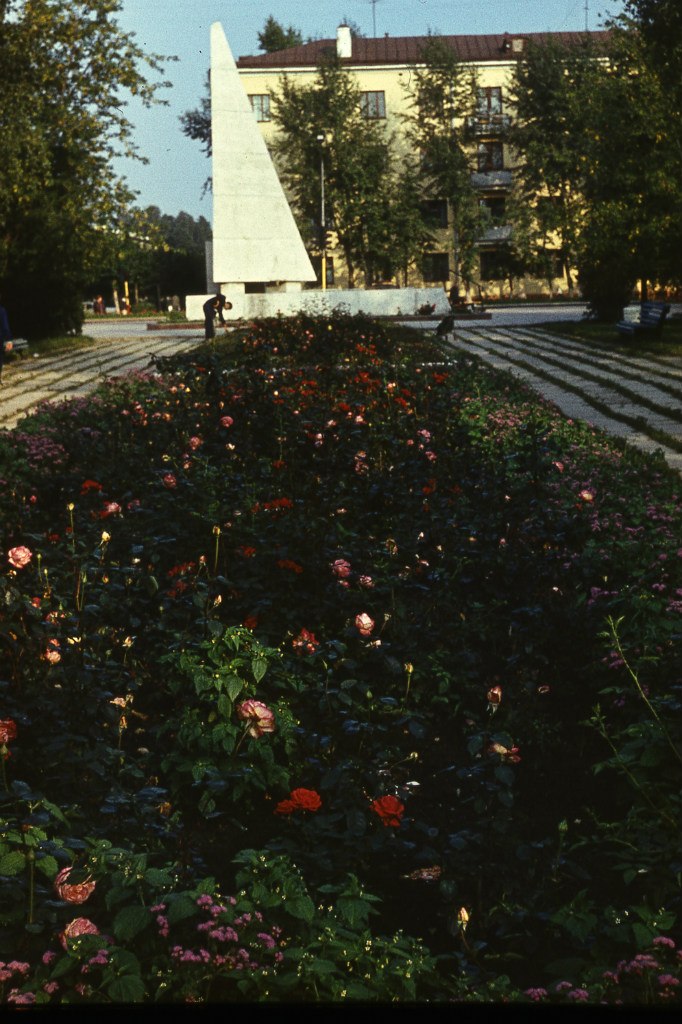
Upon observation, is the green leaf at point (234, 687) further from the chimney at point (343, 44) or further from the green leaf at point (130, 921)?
the chimney at point (343, 44)

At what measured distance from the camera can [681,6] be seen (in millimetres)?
17781

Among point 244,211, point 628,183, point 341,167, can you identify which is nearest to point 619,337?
point 628,183

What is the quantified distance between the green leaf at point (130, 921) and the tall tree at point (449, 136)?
50924mm

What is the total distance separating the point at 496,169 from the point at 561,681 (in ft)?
178

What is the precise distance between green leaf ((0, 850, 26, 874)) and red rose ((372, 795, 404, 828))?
87 centimetres

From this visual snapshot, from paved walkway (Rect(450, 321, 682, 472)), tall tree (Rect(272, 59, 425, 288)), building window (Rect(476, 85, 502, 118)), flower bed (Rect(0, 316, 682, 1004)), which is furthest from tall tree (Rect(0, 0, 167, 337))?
building window (Rect(476, 85, 502, 118))

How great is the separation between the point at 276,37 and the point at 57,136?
34.8 metres

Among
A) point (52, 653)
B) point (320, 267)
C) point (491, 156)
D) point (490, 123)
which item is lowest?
point (52, 653)

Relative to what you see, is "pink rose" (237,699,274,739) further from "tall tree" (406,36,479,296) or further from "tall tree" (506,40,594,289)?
"tall tree" (406,36,479,296)

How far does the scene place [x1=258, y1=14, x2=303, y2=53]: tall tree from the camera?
54188mm

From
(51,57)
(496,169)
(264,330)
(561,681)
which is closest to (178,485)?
(561,681)

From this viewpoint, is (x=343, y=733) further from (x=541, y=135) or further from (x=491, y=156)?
(x=491, y=156)

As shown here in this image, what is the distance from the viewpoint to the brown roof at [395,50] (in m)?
50.2

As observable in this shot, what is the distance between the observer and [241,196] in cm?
3325
